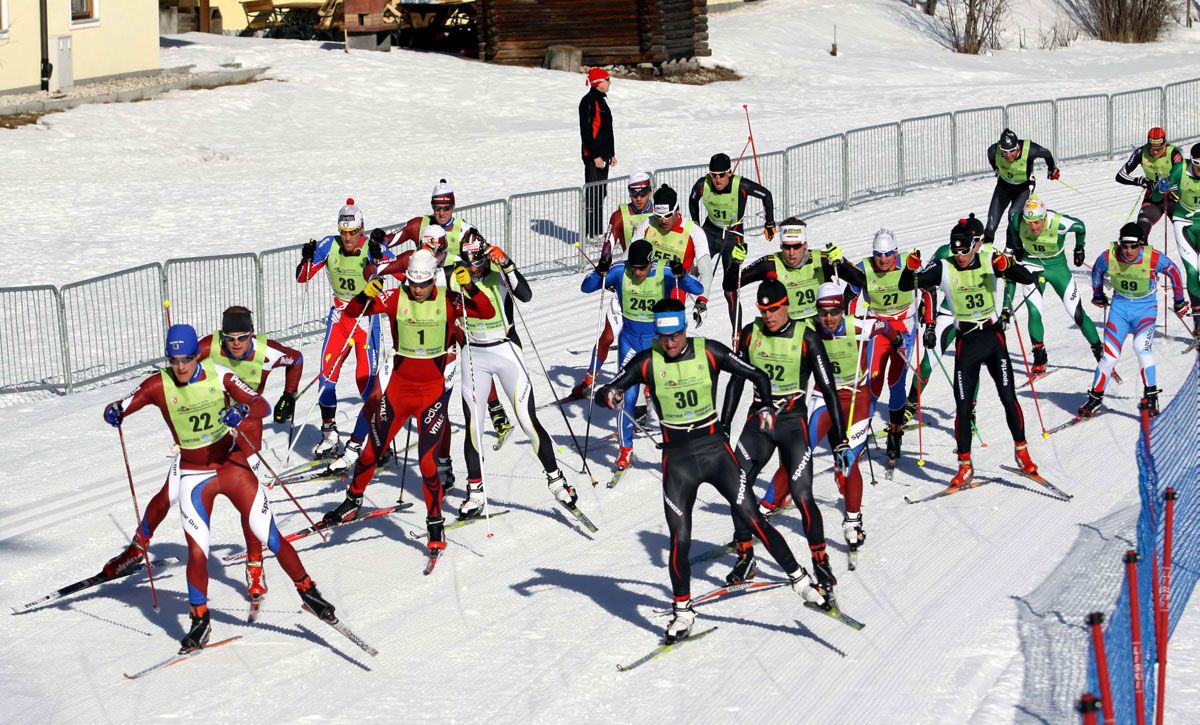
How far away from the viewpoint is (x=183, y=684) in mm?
11203

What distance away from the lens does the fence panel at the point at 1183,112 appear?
31.2 meters

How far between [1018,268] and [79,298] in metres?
11.1

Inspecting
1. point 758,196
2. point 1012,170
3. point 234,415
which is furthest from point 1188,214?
point 234,415

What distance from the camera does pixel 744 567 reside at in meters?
12.5

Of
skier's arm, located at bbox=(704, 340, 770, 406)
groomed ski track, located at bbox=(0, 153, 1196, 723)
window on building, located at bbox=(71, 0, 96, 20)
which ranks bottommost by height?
groomed ski track, located at bbox=(0, 153, 1196, 723)

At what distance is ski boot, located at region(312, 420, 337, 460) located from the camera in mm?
16016

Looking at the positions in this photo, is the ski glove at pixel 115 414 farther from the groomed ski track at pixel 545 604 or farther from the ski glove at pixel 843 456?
the ski glove at pixel 843 456

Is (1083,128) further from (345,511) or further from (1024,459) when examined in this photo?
(345,511)

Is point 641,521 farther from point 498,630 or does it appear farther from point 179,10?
point 179,10

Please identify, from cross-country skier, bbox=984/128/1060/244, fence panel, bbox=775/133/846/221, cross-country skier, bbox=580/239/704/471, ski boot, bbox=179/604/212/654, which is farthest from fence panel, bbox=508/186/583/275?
ski boot, bbox=179/604/212/654

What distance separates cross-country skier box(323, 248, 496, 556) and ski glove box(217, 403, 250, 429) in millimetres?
1881

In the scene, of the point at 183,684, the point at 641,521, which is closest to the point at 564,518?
the point at 641,521

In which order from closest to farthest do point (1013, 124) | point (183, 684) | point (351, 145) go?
point (183, 684), point (1013, 124), point (351, 145)

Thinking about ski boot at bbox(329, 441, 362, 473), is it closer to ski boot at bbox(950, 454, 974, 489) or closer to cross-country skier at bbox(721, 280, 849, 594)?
cross-country skier at bbox(721, 280, 849, 594)
